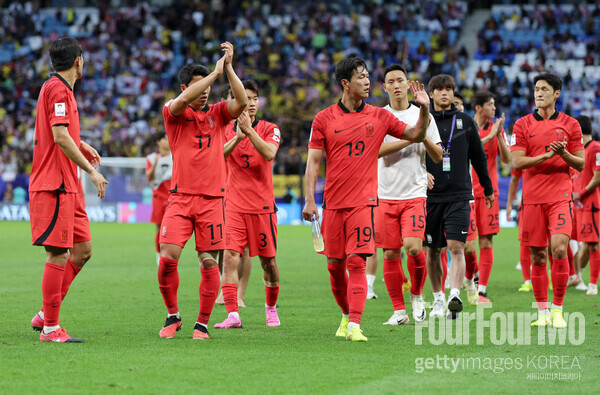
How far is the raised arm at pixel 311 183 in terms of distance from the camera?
745 cm

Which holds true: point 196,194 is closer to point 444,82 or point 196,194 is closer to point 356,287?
point 356,287

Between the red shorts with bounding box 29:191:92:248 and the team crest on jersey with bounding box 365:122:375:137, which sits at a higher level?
the team crest on jersey with bounding box 365:122:375:137

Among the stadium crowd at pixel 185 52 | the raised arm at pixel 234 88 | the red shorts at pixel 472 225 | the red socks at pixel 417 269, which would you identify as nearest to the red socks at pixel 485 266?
the red shorts at pixel 472 225

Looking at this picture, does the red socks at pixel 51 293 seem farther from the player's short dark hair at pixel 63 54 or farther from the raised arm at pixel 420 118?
the raised arm at pixel 420 118

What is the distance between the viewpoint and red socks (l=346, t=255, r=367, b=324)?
297 inches

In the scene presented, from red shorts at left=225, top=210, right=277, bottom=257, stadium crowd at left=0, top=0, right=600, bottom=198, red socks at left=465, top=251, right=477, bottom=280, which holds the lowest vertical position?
red socks at left=465, top=251, right=477, bottom=280

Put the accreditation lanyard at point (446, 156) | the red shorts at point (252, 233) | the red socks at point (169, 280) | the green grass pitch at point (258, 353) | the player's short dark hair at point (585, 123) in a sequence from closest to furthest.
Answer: the green grass pitch at point (258, 353), the red socks at point (169, 280), the red shorts at point (252, 233), the accreditation lanyard at point (446, 156), the player's short dark hair at point (585, 123)

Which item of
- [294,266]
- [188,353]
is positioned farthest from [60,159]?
[294,266]

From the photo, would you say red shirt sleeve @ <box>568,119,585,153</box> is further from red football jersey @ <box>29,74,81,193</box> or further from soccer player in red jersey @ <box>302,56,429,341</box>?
red football jersey @ <box>29,74,81,193</box>

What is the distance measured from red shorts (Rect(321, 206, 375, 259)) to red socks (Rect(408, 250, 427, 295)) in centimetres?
138

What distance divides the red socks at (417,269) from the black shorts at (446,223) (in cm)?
51

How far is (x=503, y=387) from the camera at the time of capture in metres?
5.54

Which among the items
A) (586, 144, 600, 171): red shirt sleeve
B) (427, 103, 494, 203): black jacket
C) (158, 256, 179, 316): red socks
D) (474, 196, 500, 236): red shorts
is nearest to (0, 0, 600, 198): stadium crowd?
(586, 144, 600, 171): red shirt sleeve

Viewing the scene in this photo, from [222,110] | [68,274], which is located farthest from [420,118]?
[68,274]
